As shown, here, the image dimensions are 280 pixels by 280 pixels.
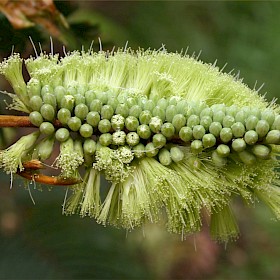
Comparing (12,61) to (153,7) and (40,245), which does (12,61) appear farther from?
(153,7)

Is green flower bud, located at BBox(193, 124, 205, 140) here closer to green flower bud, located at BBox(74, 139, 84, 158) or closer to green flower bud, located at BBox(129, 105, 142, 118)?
green flower bud, located at BBox(129, 105, 142, 118)

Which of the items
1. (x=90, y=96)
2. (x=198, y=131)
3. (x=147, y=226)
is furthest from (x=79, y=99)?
(x=147, y=226)

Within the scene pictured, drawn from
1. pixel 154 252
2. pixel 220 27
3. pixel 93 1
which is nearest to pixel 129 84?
pixel 220 27

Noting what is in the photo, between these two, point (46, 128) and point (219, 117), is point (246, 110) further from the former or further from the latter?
point (46, 128)

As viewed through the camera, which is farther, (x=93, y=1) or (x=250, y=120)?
(x=93, y=1)

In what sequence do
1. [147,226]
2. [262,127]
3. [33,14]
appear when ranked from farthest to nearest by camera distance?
1. [147,226]
2. [33,14]
3. [262,127]

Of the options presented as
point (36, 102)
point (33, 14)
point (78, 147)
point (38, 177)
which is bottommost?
point (38, 177)

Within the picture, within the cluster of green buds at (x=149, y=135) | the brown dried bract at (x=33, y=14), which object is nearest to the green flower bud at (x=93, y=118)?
the cluster of green buds at (x=149, y=135)
